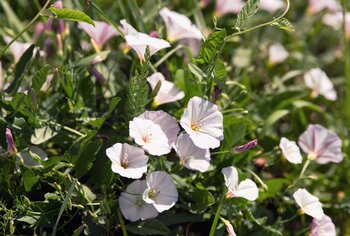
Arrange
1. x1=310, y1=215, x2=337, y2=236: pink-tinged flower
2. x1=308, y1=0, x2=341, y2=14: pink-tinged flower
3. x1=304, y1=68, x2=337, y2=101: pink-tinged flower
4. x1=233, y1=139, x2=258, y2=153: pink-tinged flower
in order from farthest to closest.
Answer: x1=308, y1=0, x2=341, y2=14: pink-tinged flower → x1=304, y1=68, x2=337, y2=101: pink-tinged flower → x1=310, y1=215, x2=337, y2=236: pink-tinged flower → x1=233, y1=139, x2=258, y2=153: pink-tinged flower

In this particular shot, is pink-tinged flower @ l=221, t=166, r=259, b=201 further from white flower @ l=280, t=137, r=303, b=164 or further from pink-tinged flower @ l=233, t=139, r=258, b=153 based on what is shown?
white flower @ l=280, t=137, r=303, b=164

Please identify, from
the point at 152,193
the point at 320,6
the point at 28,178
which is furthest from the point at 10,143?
the point at 320,6

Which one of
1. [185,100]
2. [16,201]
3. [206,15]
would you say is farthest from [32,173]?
[206,15]

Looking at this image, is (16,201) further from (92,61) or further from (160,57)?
(160,57)

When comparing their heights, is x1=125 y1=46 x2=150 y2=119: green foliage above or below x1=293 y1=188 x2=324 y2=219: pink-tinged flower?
above

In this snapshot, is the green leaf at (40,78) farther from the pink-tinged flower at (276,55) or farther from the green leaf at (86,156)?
the pink-tinged flower at (276,55)

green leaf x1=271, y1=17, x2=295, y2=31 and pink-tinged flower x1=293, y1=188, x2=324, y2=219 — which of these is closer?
→ green leaf x1=271, y1=17, x2=295, y2=31

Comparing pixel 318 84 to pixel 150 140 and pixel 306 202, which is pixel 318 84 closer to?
pixel 306 202

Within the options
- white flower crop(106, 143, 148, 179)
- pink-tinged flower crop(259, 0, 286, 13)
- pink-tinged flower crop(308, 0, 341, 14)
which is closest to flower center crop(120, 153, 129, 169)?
white flower crop(106, 143, 148, 179)
